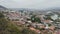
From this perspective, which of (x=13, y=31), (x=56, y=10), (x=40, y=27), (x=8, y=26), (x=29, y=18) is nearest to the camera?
(x=13, y=31)

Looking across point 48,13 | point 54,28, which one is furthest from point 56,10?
point 54,28

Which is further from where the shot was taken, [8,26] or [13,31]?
[8,26]

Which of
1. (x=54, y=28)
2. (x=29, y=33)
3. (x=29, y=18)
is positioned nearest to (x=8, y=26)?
(x=29, y=33)

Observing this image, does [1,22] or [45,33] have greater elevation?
[1,22]

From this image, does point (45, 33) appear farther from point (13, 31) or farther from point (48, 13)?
point (48, 13)

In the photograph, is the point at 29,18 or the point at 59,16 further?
the point at 59,16

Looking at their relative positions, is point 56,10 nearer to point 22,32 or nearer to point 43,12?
point 43,12

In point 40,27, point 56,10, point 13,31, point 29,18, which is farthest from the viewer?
point 56,10

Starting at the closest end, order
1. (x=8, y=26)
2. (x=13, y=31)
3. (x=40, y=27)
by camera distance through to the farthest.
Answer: (x=13, y=31), (x=8, y=26), (x=40, y=27)

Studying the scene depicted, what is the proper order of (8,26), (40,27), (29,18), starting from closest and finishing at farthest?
(8,26)
(40,27)
(29,18)
